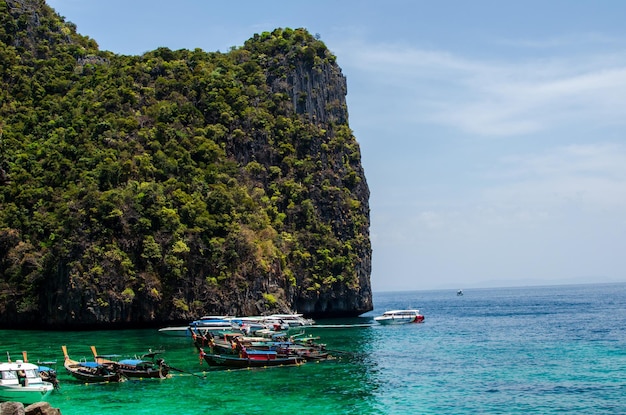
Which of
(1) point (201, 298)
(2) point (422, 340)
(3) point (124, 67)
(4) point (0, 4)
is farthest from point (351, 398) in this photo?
(4) point (0, 4)

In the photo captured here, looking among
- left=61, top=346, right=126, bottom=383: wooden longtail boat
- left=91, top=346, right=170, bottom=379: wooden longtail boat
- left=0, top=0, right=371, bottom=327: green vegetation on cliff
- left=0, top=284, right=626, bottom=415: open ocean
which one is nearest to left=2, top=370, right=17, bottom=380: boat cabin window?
left=0, top=284, right=626, bottom=415: open ocean

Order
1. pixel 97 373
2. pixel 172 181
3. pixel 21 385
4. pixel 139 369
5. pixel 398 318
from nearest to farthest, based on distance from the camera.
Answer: pixel 21 385
pixel 97 373
pixel 139 369
pixel 172 181
pixel 398 318

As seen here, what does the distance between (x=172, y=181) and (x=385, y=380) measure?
47947mm

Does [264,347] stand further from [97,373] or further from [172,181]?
[172,181]

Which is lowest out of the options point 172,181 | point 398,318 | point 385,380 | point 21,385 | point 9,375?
point 385,380

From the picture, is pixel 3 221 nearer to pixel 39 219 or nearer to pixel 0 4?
pixel 39 219

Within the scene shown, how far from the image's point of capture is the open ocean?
30188 mm

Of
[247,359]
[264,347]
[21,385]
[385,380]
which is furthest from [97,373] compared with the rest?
[385,380]

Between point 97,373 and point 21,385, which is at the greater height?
point 21,385

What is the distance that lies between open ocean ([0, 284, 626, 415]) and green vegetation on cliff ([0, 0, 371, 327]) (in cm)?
1211

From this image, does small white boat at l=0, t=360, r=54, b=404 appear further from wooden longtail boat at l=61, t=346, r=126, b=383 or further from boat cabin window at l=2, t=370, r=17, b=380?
wooden longtail boat at l=61, t=346, r=126, b=383

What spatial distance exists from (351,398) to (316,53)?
268ft

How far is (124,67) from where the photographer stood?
94.8 meters

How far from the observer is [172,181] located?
258 ft
